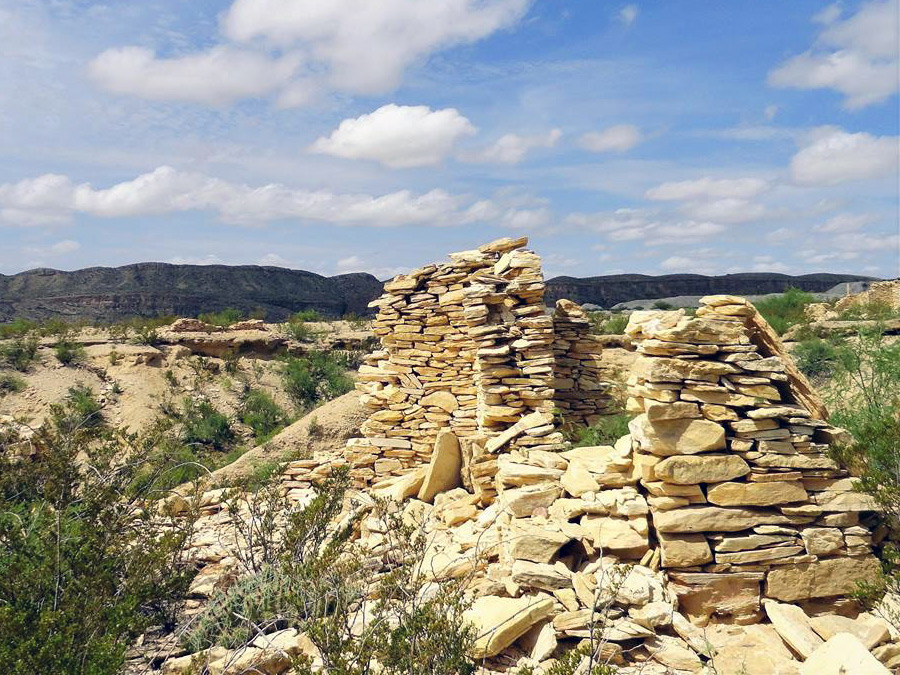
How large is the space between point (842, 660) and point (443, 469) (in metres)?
4.86

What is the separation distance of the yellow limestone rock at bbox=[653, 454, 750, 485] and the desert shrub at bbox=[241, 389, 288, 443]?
14.1 metres

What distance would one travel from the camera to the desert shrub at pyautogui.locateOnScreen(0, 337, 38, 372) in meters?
20.2

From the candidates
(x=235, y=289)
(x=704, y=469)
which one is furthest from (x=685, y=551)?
(x=235, y=289)

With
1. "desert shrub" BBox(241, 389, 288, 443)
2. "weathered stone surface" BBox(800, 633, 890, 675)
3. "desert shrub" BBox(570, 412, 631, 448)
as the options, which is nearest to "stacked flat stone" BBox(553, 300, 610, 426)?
"desert shrub" BBox(570, 412, 631, 448)

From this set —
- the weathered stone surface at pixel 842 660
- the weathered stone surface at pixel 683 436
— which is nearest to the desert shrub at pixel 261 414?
the weathered stone surface at pixel 683 436

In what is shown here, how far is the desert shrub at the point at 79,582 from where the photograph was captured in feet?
11.5

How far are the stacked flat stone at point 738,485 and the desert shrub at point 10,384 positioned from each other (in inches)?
817

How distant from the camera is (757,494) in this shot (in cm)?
448

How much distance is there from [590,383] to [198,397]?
1472 cm

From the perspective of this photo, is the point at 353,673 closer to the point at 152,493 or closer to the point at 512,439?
the point at 512,439

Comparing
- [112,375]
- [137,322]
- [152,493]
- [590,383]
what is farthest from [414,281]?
[137,322]

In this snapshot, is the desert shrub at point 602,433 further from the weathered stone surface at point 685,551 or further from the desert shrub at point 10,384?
the desert shrub at point 10,384

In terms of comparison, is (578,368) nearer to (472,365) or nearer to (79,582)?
(472,365)

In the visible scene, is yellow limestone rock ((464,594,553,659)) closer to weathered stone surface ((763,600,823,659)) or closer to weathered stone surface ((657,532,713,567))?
weathered stone surface ((657,532,713,567))
